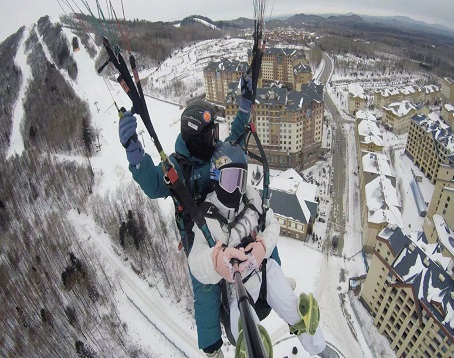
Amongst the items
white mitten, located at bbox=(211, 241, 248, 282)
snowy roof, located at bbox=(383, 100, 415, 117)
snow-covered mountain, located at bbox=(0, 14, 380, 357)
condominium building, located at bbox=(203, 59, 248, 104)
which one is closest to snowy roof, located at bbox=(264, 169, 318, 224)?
snow-covered mountain, located at bbox=(0, 14, 380, 357)

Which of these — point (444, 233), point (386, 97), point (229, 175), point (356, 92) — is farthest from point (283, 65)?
point (229, 175)

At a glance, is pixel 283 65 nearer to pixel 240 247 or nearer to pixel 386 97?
pixel 386 97

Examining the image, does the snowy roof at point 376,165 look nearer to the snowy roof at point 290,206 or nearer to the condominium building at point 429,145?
the condominium building at point 429,145

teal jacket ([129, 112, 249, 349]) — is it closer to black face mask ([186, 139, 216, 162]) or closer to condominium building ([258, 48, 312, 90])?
black face mask ([186, 139, 216, 162])

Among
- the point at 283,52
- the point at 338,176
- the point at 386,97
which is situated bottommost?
the point at 338,176

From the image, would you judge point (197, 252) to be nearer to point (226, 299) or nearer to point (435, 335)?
point (226, 299)

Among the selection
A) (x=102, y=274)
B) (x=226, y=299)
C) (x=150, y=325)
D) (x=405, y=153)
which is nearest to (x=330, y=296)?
(x=150, y=325)

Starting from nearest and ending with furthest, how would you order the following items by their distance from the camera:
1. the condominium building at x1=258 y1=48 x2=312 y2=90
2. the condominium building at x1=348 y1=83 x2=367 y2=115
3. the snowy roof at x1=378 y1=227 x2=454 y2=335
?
the snowy roof at x1=378 y1=227 x2=454 y2=335 < the condominium building at x1=348 y1=83 x2=367 y2=115 < the condominium building at x1=258 y1=48 x2=312 y2=90
